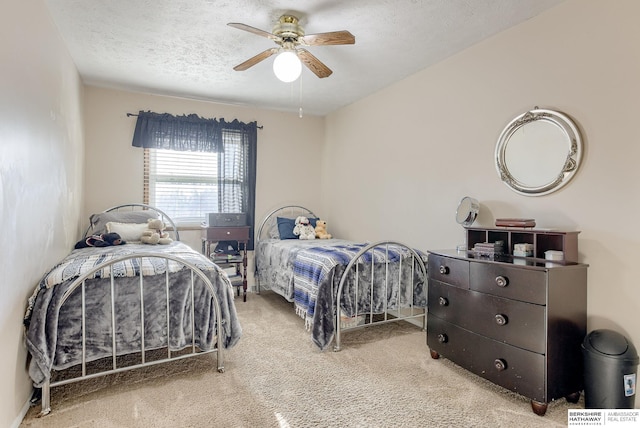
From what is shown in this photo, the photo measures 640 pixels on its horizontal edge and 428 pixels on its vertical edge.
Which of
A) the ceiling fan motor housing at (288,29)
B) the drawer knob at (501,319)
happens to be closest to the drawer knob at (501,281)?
the drawer knob at (501,319)

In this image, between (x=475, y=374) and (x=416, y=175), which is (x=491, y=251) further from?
(x=416, y=175)

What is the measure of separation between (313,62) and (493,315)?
210cm

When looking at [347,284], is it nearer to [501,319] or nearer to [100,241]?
[501,319]

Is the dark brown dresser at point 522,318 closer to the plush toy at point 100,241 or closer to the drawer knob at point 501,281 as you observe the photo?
the drawer knob at point 501,281

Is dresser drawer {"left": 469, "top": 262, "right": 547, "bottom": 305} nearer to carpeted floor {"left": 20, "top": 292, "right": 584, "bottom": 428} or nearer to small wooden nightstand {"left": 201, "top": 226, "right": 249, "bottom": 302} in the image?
carpeted floor {"left": 20, "top": 292, "right": 584, "bottom": 428}

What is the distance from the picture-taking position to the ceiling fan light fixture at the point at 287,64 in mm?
2342

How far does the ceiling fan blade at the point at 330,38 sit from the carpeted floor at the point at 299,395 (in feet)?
7.15

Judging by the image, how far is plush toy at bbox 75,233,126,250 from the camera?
3.09 m

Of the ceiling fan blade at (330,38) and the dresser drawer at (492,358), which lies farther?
the ceiling fan blade at (330,38)

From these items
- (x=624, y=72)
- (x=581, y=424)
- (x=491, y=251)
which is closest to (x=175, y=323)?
(x=491, y=251)

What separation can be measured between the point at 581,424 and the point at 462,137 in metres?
2.02

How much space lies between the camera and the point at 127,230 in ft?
11.0

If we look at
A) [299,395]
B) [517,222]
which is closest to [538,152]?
[517,222]

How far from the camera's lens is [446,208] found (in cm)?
299
